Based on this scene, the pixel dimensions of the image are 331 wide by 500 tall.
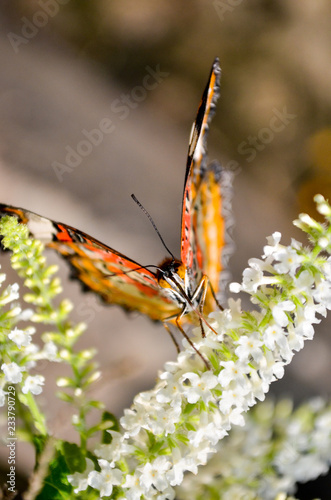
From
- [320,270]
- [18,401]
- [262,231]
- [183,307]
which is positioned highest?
[262,231]

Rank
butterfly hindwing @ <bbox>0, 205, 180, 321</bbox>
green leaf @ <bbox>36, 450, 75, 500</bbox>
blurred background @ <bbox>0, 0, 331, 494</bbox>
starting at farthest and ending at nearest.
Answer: blurred background @ <bbox>0, 0, 331, 494</bbox> < butterfly hindwing @ <bbox>0, 205, 180, 321</bbox> < green leaf @ <bbox>36, 450, 75, 500</bbox>

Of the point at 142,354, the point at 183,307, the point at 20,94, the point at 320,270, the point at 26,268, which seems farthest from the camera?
the point at 20,94

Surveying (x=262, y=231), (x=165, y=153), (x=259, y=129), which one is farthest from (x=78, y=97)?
(x=262, y=231)

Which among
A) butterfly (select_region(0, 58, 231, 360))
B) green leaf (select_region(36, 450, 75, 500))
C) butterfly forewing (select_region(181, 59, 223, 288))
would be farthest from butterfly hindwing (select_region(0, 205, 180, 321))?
green leaf (select_region(36, 450, 75, 500))

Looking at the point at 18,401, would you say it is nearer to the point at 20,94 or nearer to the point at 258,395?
the point at 258,395

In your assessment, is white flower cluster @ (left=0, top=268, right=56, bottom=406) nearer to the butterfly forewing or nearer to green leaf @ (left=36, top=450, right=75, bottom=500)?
green leaf @ (left=36, top=450, right=75, bottom=500)

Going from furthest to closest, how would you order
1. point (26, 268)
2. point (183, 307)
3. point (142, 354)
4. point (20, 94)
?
point (20, 94)
point (142, 354)
point (183, 307)
point (26, 268)
